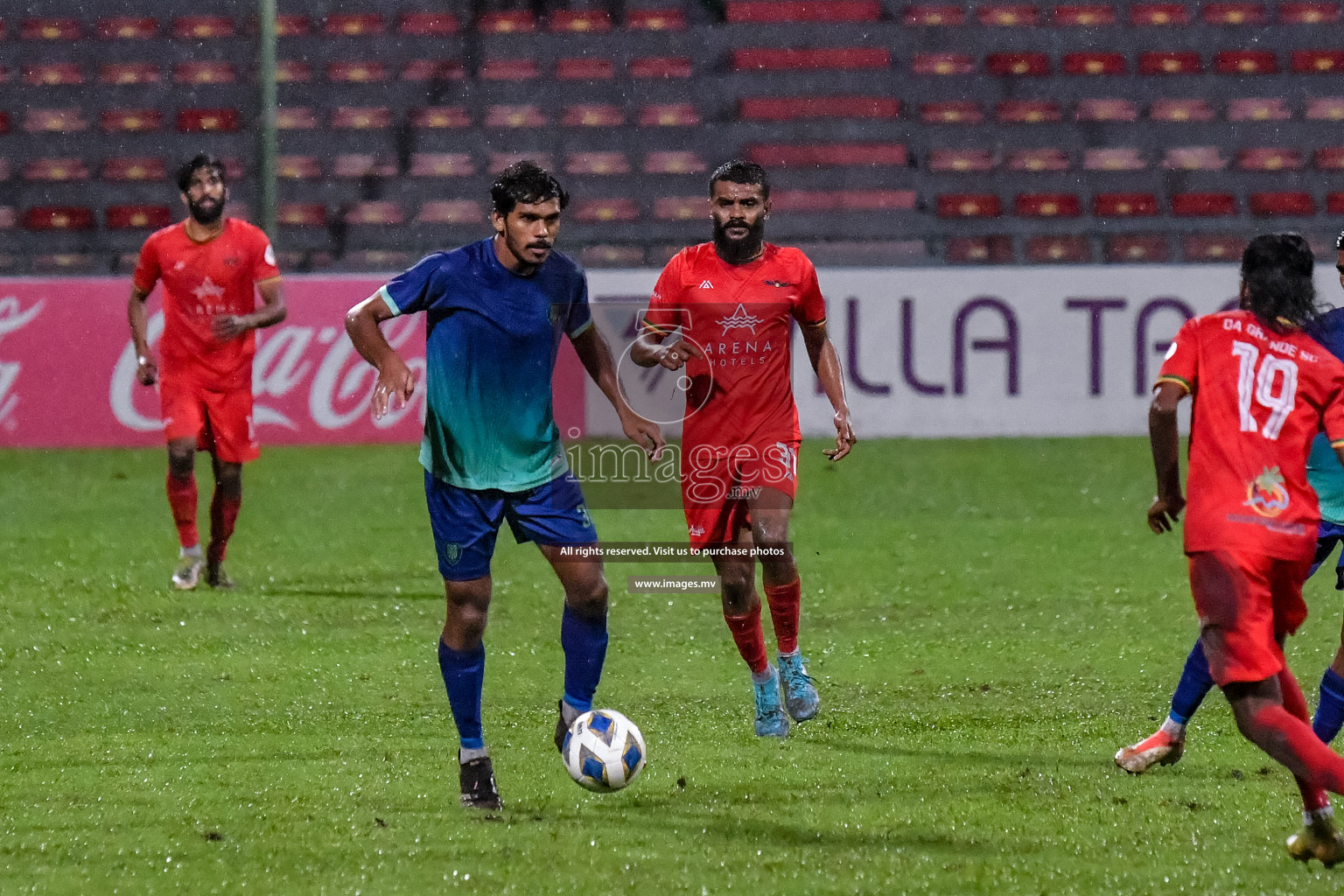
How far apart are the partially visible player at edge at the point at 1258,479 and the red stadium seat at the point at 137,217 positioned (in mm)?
14005

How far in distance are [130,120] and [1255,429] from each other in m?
15.2

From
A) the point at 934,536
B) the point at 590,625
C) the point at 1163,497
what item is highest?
the point at 1163,497

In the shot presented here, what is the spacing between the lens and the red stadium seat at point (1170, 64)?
684 inches

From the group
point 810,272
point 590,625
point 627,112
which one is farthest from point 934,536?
point 627,112

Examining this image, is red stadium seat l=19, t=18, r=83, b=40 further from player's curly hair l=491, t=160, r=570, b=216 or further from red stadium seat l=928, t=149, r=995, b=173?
player's curly hair l=491, t=160, r=570, b=216

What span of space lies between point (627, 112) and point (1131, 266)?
5.47 metres

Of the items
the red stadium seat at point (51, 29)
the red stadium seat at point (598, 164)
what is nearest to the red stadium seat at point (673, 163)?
the red stadium seat at point (598, 164)

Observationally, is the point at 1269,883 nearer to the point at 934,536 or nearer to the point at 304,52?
the point at 934,536

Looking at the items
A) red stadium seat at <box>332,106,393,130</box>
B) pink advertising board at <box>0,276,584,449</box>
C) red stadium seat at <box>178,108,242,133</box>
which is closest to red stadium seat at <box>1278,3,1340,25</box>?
pink advertising board at <box>0,276,584,449</box>

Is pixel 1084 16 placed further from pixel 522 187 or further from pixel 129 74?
pixel 522 187

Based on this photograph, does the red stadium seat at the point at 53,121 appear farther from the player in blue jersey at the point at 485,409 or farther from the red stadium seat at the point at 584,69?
the player in blue jersey at the point at 485,409

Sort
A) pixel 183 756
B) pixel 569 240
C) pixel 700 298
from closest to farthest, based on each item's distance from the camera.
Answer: pixel 183 756 → pixel 700 298 → pixel 569 240

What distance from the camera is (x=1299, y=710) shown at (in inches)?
182

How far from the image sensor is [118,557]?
9984 mm
